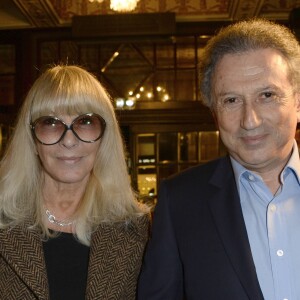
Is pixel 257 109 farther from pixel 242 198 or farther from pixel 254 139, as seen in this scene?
pixel 242 198

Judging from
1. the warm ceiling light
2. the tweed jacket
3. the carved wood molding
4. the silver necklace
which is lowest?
the tweed jacket

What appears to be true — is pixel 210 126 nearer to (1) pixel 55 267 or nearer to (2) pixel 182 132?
(2) pixel 182 132

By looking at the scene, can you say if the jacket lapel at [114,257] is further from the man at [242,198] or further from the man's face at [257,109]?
the man's face at [257,109]

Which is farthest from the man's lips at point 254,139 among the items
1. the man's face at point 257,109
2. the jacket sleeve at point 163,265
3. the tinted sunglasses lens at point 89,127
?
the tinted sunglasses lens at point 89,127

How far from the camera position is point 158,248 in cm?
172

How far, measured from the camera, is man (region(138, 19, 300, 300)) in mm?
1536

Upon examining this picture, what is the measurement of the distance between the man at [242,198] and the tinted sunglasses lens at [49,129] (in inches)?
16.8

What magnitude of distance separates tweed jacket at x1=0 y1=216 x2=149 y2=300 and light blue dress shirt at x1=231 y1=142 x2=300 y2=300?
505 millimetres

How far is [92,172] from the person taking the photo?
2086 mm

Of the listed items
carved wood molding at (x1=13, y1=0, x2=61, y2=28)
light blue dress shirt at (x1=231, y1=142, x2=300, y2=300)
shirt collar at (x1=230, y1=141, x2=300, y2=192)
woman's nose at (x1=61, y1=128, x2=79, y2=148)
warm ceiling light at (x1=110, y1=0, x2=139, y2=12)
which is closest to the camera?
light blue dress shirt at (x1=231, y1=142, x2=300, y2=300)

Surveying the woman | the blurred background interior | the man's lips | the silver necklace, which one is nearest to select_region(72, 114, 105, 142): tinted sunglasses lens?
the woman

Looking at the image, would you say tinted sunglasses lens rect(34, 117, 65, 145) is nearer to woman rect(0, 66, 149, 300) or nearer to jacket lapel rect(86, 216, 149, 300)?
woman rect(0, 66, 149, 300)

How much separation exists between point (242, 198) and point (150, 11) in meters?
3.74

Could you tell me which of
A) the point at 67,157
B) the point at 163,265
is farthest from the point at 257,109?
the point at 67,157
